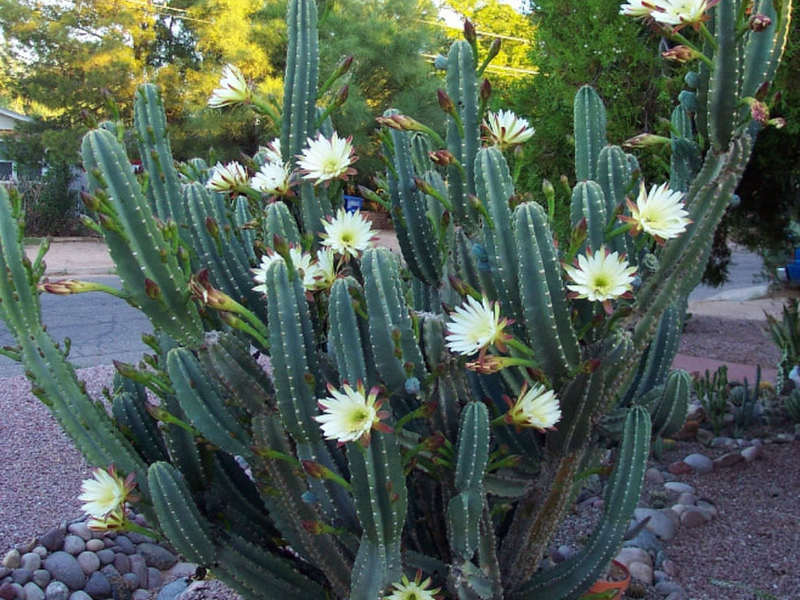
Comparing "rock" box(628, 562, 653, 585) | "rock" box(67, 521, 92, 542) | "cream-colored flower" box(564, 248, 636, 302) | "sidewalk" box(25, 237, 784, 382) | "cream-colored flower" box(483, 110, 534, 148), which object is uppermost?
"cream-colored flower" box(483, 110, 534, 148)

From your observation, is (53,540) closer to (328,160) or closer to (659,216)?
(328,160)

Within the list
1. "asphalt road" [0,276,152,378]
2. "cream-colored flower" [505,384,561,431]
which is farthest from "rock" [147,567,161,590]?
"asphalt road" [0,276,152,378]

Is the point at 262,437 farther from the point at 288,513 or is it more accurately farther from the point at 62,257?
the point at 62,257

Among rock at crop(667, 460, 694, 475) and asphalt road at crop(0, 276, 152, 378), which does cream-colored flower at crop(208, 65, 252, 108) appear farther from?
asphalt road at crop(0, 276, 152, 378)

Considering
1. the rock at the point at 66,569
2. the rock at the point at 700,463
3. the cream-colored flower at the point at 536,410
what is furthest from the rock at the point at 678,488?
the rock at the point at 66,569

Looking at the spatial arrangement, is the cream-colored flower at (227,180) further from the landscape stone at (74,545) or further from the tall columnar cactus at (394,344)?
the landscape stone at (74,545)

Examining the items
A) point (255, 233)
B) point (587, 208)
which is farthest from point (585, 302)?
point (255, 233)
